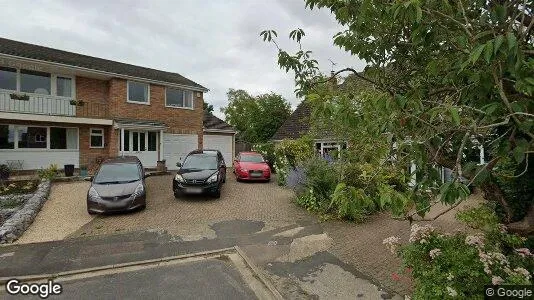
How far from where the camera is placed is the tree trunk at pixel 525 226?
3.99m


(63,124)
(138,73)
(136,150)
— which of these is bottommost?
(136,150)

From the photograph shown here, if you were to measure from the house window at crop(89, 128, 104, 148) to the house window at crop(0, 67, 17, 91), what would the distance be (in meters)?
4.17

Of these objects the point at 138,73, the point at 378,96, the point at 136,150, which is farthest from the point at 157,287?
the point at 138,73

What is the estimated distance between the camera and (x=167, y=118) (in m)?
20.6

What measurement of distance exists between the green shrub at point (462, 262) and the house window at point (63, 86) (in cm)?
1896

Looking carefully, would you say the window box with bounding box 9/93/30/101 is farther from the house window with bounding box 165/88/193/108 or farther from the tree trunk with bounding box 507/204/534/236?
the tree trunk with bounding box 507/204/534/236

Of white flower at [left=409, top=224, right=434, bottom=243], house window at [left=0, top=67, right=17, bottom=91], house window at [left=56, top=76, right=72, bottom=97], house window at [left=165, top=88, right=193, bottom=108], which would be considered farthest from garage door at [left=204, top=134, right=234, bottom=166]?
white flower at [left=409, top=224, right=434, bottom=243]

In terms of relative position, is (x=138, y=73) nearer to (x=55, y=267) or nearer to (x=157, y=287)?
(x=55, y=267)

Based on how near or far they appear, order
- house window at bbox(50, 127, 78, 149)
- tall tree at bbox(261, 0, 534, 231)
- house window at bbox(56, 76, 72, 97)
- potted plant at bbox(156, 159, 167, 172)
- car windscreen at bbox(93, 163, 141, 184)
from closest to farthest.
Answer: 1. tall tree at bbox(261, 0, 534, 231)
2. car windscreen at bbox(93, 163, 141, 184)
3. house window at bbox(50, 127, 78, 149)
4. house window at bbox(56, 76, 72, 97)
5. potted plant at bbox(156, 159, 167, 172)

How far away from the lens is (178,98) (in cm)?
2136

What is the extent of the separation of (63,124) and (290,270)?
16.9m

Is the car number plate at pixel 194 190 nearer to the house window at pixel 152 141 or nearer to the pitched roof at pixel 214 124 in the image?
the house window at pixel 152 141

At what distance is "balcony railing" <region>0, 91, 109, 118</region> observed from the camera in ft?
50.9

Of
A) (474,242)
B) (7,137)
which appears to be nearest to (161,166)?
(7,137)
